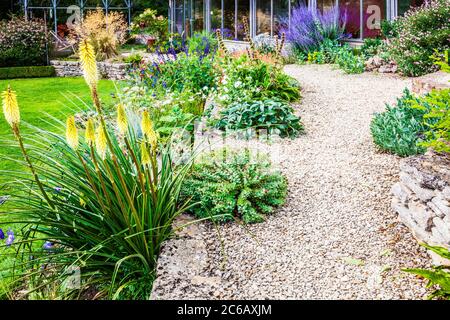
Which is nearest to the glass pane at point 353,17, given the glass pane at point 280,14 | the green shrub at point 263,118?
the glass pane at point 280,14

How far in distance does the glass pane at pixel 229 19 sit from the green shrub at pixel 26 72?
5.71 m

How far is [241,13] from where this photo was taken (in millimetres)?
16922

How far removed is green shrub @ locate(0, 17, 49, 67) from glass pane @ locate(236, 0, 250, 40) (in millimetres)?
6151

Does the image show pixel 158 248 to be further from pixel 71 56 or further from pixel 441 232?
pixel 71 56

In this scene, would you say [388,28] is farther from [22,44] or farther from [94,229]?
[22,44]

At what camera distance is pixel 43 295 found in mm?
3150

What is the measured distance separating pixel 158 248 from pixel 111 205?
19.4 inches

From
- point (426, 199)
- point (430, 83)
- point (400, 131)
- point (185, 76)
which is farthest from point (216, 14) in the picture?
point (426, 199)

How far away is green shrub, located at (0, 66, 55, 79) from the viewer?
15672 millimetres

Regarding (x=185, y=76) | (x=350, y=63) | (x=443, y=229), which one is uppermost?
(x=350, y=63)

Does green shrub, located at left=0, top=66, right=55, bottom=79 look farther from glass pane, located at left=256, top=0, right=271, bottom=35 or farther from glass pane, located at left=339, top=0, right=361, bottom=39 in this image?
glass pane, located at left=339, top=0, right=361, bottom=39

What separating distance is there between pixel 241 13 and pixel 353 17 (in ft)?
16.0

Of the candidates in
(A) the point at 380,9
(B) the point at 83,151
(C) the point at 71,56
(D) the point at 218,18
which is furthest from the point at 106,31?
(B) the point at 83,151

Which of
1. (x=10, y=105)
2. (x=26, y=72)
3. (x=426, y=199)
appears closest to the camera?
(x=10, y=105)
